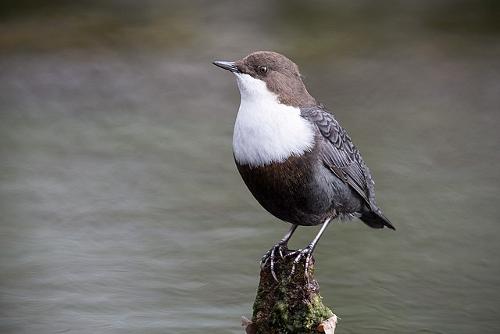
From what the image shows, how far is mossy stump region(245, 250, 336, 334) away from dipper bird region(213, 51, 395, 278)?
3.1 inches

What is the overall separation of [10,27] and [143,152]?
2624mm

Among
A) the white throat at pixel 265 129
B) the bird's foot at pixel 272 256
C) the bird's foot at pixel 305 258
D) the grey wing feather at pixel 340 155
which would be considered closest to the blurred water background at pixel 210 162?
the grey wing feather at pixel 340 155

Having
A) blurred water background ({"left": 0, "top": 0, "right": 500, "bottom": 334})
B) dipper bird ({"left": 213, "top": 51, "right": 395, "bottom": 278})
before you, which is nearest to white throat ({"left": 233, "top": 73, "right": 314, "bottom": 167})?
dipper bird ({"left": 213, "top": 51, "right": 395, "bottom": 278})

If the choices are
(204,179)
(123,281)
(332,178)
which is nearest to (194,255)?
(123,281)

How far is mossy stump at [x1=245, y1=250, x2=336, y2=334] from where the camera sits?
4.40m

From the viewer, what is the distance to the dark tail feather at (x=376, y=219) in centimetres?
504

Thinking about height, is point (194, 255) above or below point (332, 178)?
above

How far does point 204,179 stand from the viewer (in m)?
7.88

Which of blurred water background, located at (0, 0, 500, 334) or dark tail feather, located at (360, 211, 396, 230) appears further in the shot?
blurred water background, located at (0, 0, 500, 334)

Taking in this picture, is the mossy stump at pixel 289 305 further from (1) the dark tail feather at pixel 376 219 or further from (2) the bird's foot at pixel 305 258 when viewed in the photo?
(1) the dark tail feather at pixel 376 219

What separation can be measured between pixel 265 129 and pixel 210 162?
12.0 feet

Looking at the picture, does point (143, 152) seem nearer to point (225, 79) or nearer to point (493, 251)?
point (225, 79)

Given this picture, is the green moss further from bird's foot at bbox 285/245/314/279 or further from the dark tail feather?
the dark tail feather

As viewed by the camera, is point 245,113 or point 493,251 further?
point 493,251
